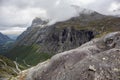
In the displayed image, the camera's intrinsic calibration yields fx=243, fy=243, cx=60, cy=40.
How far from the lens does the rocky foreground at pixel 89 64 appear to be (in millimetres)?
26734

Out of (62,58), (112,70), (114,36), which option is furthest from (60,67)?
(114,36)

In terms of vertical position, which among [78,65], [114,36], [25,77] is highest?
[114,36]

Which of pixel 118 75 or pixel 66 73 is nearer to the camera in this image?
pixel 118 75

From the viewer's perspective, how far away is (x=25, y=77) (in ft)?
121

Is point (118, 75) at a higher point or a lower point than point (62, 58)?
lower

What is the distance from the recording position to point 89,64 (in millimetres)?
27703

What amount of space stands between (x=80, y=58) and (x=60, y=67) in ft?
8.85

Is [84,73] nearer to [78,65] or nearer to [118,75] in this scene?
[78,65]

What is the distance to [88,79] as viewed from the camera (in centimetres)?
2634

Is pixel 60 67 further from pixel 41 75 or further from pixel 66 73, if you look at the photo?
pixel 41 75

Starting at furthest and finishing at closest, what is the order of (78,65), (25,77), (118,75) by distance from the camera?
1. (25,77)
2. (78,65)
3. (118,75)

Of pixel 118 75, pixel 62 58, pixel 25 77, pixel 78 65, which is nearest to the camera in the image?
pixel 118 75

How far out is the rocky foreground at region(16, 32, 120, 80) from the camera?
26734 mm

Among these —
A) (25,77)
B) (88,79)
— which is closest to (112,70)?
(88,79)
